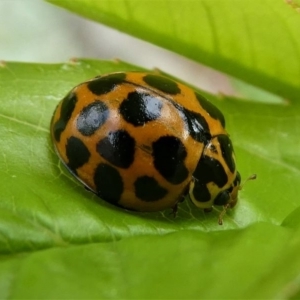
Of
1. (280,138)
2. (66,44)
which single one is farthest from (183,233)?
(66,44)

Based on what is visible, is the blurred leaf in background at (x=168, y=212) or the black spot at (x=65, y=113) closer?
the blurred leaf in background at (x=168, y=212)

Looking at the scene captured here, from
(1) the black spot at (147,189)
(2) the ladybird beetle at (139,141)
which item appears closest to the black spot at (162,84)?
(2) the ladybird beetle at (139,141)

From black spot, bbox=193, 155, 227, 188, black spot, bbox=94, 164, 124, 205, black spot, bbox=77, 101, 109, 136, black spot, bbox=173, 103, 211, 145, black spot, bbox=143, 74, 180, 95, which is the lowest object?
black spot, bbox=94, 164, 124, 205

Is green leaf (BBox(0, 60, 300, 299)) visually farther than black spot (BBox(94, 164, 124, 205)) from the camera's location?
No

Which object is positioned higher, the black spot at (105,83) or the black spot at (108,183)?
the black spot at (105,83)

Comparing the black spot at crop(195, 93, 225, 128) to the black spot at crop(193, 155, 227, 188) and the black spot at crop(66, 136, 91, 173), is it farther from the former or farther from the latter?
the black spot at crop(66, 136, 91, 173)

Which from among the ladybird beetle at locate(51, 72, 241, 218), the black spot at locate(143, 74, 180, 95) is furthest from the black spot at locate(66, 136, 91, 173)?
the black spot at locate(143, 74, 180, 95)

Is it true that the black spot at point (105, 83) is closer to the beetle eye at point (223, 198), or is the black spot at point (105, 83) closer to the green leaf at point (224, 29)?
the green leaf at point (224, 29)

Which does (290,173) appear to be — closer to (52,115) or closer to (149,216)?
(149,216)
